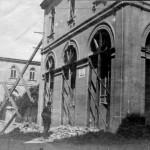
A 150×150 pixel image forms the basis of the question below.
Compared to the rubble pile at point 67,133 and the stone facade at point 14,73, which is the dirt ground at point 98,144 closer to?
the rubble pile at point 67,133

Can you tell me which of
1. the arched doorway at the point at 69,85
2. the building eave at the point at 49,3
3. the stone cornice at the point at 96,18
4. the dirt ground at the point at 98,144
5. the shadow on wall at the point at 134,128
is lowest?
the dirt ground at the point at 98,144

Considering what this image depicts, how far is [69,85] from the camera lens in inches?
523

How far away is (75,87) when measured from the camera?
1272 cm

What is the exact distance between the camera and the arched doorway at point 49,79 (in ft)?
53.0

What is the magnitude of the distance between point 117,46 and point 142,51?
2.99 feet

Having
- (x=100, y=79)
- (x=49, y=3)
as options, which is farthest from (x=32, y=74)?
(x=100, y=79)

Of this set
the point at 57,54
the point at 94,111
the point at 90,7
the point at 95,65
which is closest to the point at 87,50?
the point at 95,65

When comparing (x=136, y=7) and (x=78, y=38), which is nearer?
(x=136, y=7)

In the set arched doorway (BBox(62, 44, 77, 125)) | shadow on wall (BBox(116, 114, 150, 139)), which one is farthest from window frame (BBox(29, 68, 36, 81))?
shadow on wall (BBox(116, 114, 150, 139))

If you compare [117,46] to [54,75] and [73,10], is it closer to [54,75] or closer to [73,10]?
[73,10]

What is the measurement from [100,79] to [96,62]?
1.39 m

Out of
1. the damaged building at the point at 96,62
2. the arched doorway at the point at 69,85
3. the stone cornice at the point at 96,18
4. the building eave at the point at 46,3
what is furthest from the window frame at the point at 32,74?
the arched doorway at the point at 69,85

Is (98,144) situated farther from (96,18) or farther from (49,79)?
(49,79)

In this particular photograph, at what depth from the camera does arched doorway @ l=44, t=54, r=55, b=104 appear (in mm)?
16141
